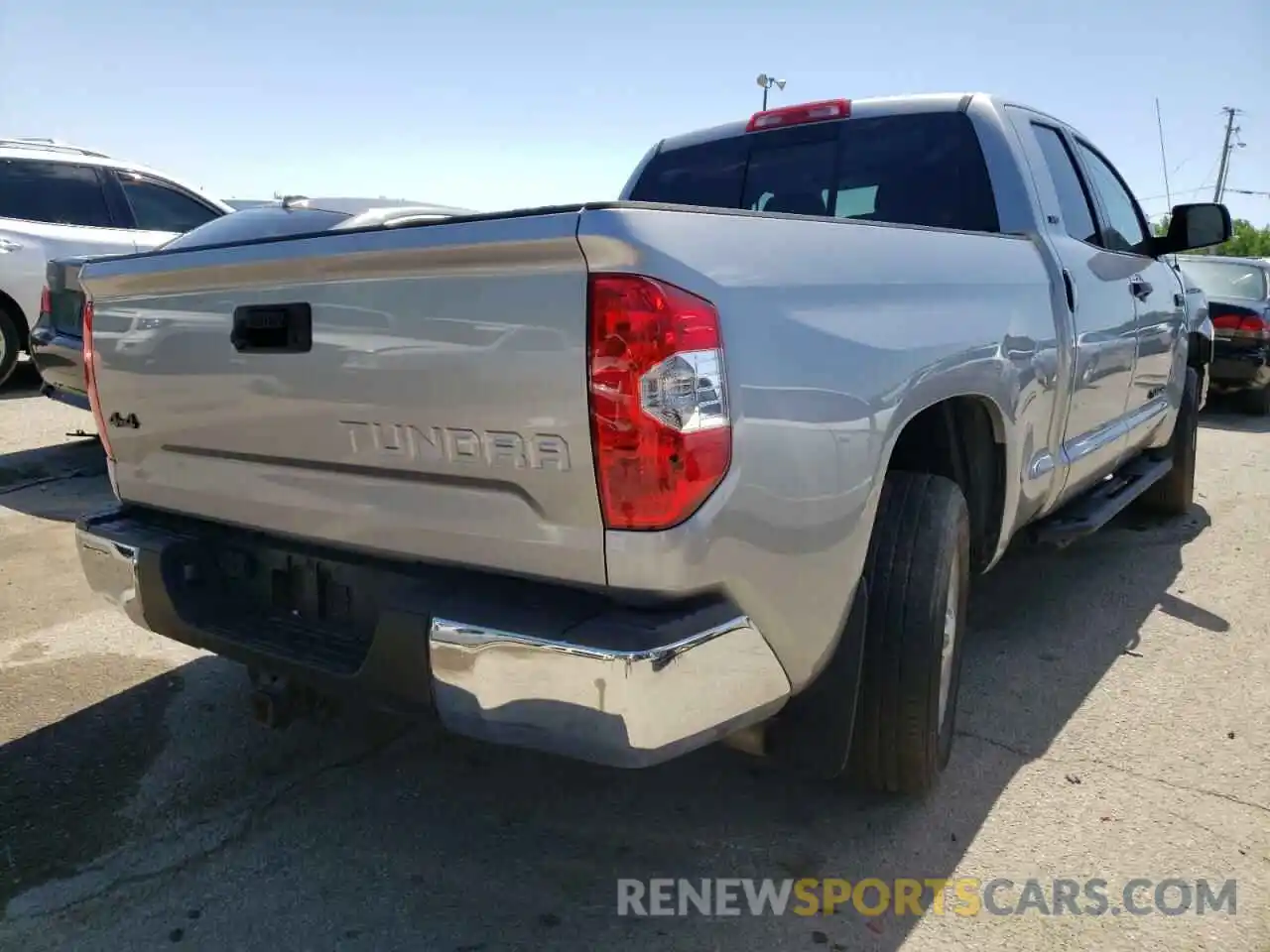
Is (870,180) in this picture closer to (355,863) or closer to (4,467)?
(355,863)

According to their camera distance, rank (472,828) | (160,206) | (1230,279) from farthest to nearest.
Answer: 1. (1230,279)
2. (160,206)
3. (472,828)

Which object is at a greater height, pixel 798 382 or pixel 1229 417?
pixel 798 382

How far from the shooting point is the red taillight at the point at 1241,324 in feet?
31.0

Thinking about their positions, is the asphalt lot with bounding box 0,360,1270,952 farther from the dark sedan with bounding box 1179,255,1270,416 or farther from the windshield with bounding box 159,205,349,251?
the dark sedan with bounding box 1179,255,1270,416

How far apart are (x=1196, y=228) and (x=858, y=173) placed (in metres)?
1.82

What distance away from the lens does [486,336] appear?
1808 millimetres

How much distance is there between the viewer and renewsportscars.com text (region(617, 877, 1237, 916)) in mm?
2205

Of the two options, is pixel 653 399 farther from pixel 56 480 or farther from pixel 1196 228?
pixel 56 480

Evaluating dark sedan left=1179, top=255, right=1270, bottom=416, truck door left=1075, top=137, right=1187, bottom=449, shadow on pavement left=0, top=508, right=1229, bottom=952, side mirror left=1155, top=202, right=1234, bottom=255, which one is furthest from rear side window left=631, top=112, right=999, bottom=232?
dark sedan left=1179, top=255, right=1270, bottom=416

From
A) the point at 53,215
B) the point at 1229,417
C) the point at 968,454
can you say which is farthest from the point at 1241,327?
the point at 53,215

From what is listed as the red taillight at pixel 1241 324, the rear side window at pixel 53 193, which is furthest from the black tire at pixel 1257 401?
the rear side window at pixel 53 193

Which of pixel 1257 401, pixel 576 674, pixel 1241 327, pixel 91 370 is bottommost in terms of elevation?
pixel 1257 401

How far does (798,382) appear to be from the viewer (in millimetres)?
1870

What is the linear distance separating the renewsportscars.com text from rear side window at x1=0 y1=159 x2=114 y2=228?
7919 mm
